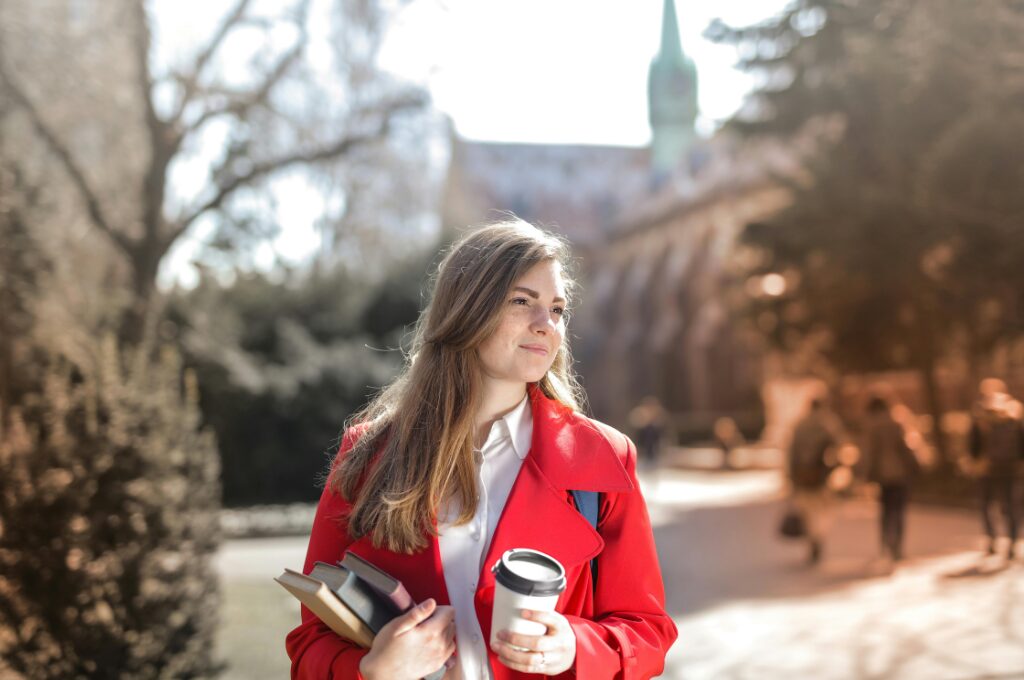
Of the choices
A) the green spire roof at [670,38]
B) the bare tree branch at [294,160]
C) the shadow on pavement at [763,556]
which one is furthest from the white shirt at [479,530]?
the green spire roof at [670,38]

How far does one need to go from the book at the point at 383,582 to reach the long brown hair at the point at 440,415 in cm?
11

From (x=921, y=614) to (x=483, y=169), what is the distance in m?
87.8

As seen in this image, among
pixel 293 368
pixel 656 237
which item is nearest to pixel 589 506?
pixel 293 368

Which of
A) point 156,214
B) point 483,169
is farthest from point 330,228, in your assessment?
point 483,169

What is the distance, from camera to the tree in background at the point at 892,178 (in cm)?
1330

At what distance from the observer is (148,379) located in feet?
22.4

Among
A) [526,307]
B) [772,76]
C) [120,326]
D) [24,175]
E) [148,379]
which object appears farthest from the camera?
[772,76]

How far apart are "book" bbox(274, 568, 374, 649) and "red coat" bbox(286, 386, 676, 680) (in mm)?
84

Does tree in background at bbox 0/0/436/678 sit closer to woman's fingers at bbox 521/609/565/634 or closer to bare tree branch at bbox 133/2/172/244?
bare tree branch at bbox 133/2/172/244

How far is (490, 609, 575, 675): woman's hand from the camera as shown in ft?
6.16

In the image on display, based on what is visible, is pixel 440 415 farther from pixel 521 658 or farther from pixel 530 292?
pixel 521 658

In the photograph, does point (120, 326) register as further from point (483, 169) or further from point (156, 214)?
point (483, 169)

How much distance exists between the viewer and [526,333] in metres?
2.25

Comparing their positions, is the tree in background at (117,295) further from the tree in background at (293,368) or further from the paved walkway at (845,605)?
the tree in background at (293,368)
